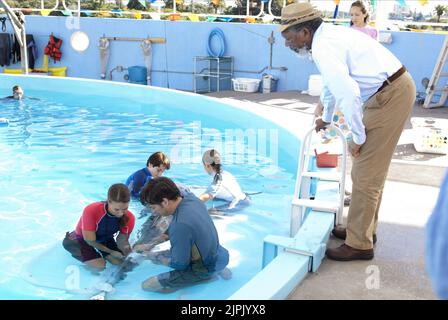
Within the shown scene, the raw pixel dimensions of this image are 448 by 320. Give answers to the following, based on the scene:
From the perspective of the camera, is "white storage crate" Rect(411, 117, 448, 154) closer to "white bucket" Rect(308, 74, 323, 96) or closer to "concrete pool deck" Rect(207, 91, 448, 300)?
"concrete pool deck" Rect(207, 91, 448, 300)

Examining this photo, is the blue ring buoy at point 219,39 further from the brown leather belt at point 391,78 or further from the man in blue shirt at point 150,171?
the brown leather belt at point 391,78

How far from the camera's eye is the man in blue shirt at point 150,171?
16.1 ft

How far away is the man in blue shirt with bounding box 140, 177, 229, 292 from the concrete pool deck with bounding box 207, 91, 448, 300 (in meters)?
0.78

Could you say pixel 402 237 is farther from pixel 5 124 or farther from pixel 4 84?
pixel 4 84

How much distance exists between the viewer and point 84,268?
13.6 feet

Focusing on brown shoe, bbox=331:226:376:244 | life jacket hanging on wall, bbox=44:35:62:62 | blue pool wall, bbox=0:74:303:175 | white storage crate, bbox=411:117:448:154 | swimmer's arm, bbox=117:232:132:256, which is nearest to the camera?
brown shoe, bbox=331:226:376:244

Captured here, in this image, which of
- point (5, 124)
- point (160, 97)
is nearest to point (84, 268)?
point (5, 124)

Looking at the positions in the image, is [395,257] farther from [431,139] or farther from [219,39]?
[219,39]

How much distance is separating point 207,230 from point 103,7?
22.9 metres

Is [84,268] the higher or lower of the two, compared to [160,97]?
lower

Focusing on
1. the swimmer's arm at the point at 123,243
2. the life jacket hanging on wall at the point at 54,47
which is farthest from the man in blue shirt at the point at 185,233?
the life jacket hanging on wall at the point at 54,47

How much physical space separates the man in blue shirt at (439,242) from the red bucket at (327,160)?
4.15 meters

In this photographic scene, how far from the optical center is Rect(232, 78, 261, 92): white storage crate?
39.1ft

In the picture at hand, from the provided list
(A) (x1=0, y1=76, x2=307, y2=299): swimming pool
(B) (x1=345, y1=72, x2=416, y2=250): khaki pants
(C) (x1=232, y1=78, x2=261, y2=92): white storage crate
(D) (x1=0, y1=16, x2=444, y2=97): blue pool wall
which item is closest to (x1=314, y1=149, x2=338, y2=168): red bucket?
(A) (x1=0, y1=76, x2=307, y2=299): swimming pool
